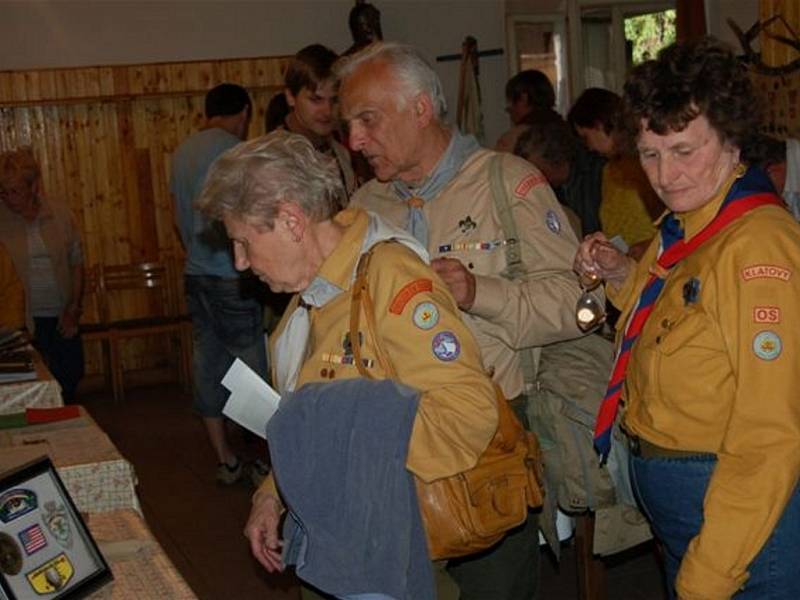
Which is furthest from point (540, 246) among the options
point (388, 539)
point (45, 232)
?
point (45, 232)

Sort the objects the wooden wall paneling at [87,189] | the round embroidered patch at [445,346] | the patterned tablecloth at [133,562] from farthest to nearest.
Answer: the wooden wall paneling at [87,189] < the round embroidered patch at [445,346] < the patterned tablecloth at [133,562]

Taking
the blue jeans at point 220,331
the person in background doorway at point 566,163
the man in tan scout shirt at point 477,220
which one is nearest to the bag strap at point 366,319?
the man in tan scout shirt at point 477,220

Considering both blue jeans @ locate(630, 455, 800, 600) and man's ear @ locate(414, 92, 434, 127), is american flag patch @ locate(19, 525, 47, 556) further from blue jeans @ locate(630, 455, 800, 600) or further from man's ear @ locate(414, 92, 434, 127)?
man's ear @ locate(414, 92, 434, 127)

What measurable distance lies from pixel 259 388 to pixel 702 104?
1040 millimetres

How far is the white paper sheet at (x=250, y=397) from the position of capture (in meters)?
2.42

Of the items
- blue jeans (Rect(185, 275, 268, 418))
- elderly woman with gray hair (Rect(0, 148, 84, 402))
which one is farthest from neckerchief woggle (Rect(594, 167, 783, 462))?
elderly woman with gray hair (Rect(0, 148, 84, 402))

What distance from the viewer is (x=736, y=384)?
6.54ft

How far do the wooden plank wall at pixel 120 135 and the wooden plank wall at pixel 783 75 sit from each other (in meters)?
4.17

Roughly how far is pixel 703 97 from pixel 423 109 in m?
0.78

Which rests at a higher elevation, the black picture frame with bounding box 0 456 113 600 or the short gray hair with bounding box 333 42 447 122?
the short gray hair with bounding box 333 42 447 122

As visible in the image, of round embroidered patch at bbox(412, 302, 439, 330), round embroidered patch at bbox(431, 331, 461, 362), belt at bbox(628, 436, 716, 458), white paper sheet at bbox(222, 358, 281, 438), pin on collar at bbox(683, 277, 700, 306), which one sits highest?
pin on collar at bbox(683, 277, 700, 306)

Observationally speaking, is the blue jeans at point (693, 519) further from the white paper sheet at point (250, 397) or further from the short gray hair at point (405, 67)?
the short gray hair at point (405, 67)

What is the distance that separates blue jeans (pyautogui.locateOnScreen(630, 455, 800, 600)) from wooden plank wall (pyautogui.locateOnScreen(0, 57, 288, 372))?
23.7 feet

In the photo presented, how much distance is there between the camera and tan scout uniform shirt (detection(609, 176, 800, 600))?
1.93 meters
